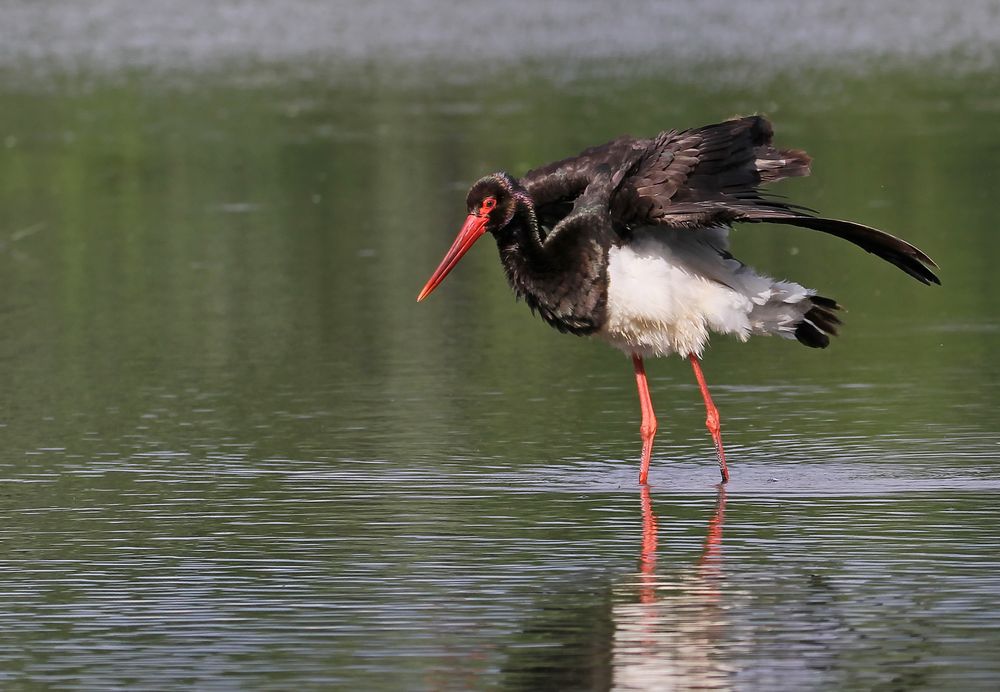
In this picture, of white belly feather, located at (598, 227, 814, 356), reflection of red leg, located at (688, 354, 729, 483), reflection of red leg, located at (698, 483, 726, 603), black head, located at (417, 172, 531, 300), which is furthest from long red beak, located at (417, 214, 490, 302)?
reflection of red leg, located at (698, 483, 726, 603)

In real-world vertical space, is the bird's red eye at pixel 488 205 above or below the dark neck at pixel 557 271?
above

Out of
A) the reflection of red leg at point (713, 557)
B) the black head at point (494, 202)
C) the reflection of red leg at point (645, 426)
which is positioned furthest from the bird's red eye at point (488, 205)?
the reflection of red leg at point (713, 557)

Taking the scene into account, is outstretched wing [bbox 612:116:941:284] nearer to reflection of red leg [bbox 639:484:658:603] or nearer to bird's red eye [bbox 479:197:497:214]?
bird's red eye [bbox 479:197:497:214]

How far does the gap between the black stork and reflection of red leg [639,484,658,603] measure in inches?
21.5

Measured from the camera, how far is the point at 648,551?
889 cm

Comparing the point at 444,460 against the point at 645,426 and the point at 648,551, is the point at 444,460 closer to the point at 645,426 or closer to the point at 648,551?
the point at 645,426

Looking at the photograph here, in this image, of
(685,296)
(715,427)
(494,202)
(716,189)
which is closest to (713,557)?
(715,427)

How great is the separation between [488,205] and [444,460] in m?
1.26

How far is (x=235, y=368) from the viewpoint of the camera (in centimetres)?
1409

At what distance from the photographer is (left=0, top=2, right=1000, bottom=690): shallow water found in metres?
7.47

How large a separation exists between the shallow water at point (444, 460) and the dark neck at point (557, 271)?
0.74m

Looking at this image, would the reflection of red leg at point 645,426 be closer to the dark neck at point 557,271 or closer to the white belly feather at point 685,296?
the white belly feather at point 685,296

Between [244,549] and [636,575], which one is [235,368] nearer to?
[244,549]

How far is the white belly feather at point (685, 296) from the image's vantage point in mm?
10570
